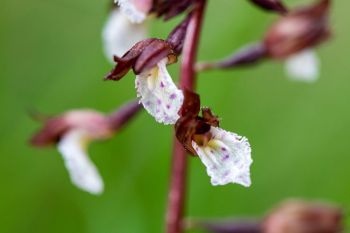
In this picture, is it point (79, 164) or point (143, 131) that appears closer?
point (79, 164)

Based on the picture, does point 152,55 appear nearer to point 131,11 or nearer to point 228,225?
point 131,11

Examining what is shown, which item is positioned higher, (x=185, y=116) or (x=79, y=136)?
(x=79, y=136)

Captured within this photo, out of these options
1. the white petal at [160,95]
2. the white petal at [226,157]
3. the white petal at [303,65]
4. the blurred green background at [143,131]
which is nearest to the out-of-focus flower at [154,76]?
the white petal at [160,95]

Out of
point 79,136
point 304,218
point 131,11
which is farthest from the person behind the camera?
point 79,136

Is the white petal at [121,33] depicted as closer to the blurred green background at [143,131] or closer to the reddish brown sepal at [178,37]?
the reddish brown sepal at [178,37]

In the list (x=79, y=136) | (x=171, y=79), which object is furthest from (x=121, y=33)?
(x=171, y=79)

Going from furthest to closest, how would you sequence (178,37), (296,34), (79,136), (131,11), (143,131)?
1. (143,131)
2. (296,34)
3. (79,136)
4. (131,11)
5. (178,37)

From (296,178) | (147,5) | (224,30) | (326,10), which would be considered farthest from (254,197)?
(147,5)
